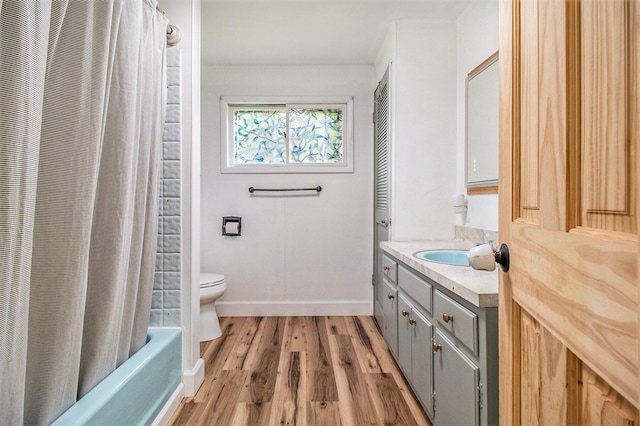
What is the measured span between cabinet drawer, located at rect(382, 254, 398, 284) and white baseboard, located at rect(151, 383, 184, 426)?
1.30 meters

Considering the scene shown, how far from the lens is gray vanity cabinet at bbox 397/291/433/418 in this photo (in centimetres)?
148

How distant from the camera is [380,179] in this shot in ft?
9.07

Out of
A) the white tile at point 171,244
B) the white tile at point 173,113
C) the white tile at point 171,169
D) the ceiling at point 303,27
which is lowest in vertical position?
the white tile at point 171,244

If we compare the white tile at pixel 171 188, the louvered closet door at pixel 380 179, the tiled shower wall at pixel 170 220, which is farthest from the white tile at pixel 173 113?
the louvered closet door at pixel 380 179

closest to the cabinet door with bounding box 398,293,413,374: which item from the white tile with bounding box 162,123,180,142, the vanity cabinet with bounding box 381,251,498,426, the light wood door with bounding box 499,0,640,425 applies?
the vanity cabinet with bounding box 381,251,498,426

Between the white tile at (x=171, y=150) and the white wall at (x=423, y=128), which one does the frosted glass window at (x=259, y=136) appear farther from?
the white tile at (x=171, y=150)

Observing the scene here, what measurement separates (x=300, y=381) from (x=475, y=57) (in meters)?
2.20

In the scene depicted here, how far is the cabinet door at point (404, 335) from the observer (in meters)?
1.76

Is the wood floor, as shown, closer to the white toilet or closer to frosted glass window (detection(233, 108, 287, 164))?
the white toilet

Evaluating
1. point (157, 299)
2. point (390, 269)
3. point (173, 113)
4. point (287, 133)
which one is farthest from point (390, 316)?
point (287, 133)

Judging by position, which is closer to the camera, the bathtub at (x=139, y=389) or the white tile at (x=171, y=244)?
the bathtub at (x=139, y=389)

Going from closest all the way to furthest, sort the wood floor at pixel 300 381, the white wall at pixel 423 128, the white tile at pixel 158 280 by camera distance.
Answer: the wood floor at pixel 300 381 < the white tile at pixel 158 280 < the white wall at pixel 423 128

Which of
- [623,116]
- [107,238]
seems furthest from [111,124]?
[623,116]

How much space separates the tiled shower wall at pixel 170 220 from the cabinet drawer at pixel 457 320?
4.17 ft
